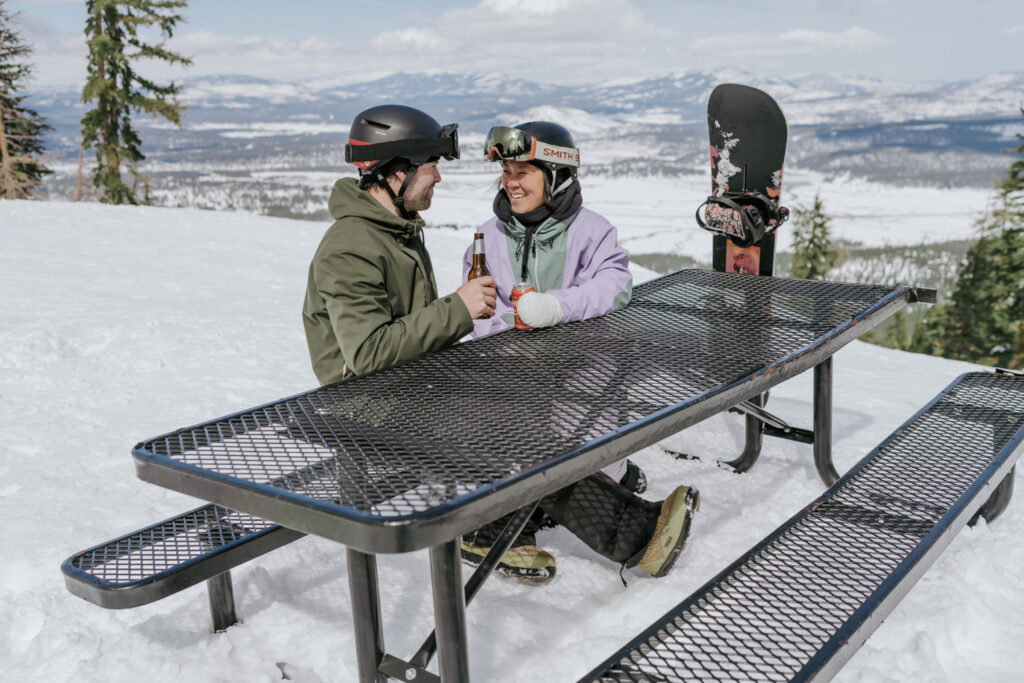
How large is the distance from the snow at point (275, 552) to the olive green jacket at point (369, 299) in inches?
33.9

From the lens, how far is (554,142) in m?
3.09

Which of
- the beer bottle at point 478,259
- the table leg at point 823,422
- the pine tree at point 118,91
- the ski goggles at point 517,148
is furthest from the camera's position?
the pine tree at point 118,91

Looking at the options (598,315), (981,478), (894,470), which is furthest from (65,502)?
(981,478)

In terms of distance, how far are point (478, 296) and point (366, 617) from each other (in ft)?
3.49

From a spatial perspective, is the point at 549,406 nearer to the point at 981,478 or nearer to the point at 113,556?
the point at 113,556

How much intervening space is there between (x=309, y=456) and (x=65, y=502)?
2111mm

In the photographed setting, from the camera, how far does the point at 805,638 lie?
186 centimetres

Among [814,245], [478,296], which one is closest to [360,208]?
[478,296]

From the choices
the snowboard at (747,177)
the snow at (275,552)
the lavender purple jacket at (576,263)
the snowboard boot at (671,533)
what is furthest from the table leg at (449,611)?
the snowboard at (747,177)

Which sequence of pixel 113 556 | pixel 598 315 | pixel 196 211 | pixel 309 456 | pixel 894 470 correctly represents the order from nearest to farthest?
pixel 309 456 < pixel 113 556 < pixel 894 470 < pixel 598 315 < pixel 196 211

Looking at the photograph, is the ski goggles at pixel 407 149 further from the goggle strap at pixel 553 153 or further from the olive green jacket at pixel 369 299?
the goggle strap at pixel 553 153

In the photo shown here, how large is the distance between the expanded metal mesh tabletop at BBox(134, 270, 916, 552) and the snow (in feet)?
2.63

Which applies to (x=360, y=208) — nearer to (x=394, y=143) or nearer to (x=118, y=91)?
(x=394, y=143)

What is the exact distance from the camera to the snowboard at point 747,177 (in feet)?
14.1
